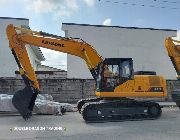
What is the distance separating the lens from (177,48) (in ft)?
55.0

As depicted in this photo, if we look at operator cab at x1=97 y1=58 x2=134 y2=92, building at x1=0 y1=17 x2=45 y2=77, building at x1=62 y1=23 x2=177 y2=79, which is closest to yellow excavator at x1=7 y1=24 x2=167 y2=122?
operator cab at x1=97 y1=58 x2=134 y2=92

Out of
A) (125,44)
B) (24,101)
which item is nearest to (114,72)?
(24,101)

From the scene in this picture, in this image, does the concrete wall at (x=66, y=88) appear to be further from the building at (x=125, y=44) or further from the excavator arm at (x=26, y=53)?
the excavator arm at (x=26, y=53)

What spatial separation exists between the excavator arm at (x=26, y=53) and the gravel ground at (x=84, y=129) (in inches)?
31.2

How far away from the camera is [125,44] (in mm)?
30703

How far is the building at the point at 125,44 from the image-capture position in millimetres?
28703

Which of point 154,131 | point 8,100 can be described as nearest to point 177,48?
point 154,131

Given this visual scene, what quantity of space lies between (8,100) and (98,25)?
54.6 feet

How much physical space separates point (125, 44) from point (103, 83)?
1768 centimetres

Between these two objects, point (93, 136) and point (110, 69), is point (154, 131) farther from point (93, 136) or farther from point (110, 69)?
point (110, 69)

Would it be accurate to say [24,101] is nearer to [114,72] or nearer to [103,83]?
[103,83]

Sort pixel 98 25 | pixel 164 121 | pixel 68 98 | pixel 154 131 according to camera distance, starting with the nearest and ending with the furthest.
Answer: pixel 154 131 → pixel 164 121 → pixel 68 98 → pixel 98 25

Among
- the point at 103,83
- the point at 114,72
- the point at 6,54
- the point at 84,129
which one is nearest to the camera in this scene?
the point at 84,129

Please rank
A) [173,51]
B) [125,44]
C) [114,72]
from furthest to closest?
1. [125,44]
2. [173,51]
3. [114,72]
